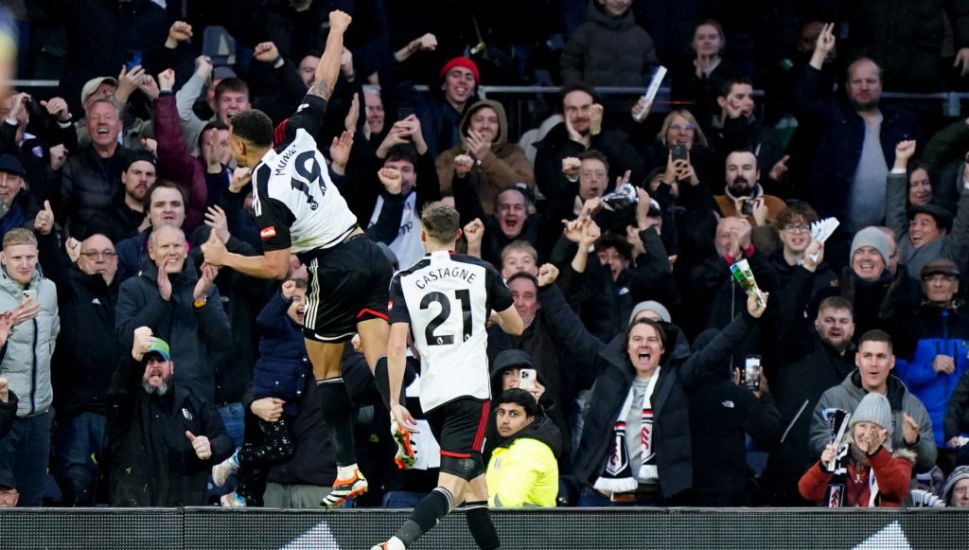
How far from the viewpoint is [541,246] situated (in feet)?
49.0

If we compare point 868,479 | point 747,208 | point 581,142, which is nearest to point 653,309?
point 868,479

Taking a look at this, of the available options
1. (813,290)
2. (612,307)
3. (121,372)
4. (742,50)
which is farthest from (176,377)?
(742,50)

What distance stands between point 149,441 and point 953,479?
5.46 metres

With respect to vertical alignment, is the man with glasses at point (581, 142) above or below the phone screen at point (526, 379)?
above

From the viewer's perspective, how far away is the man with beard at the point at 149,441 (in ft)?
41.2

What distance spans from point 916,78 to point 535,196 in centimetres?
398

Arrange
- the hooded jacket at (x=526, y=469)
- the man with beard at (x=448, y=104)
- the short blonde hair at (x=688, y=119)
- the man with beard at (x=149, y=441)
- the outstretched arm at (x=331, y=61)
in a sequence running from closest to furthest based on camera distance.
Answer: the outstretched arm at (x=331, y=61), the hooded jacket at (x=526, y=469), the man with beard at (x=149, y=441), the short blonde hair at (x=688, y=119), the man with beard at (x=448, y=104)

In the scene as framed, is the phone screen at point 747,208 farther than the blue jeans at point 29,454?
Yes

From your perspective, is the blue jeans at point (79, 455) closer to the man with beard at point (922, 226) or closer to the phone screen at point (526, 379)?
the phone screen at point (526, 379)

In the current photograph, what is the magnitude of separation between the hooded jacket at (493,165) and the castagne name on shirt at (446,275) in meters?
4.62

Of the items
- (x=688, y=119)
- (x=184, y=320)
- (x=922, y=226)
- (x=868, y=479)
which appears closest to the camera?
(x=868, y=479)

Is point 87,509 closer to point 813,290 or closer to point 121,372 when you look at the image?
point 121,372

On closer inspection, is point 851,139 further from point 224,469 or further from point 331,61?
point 331,61

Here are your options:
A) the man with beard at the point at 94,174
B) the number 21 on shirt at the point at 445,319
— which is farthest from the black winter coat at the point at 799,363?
the man with beard at the point at 94,174
